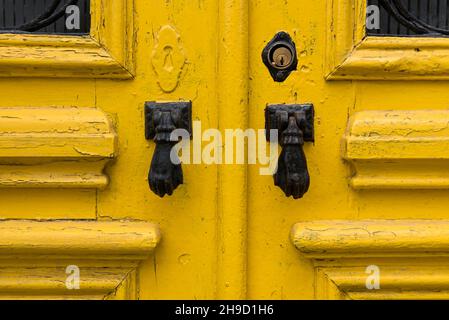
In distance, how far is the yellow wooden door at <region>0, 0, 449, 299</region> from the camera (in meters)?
0.96

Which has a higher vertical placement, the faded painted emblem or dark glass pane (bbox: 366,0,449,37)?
dark glass pane (bbox: 366,0,449,37)

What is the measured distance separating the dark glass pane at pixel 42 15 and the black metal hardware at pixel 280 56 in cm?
35

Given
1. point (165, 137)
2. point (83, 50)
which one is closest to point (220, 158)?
point (165, 137)

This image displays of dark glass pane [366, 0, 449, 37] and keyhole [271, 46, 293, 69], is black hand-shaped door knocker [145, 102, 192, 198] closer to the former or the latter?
keyhole [271, 46, 293, 69]

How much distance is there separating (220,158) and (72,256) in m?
0.33

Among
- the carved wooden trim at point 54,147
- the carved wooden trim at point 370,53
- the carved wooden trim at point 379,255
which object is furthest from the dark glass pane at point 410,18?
the carved wooden trim at point 54,147

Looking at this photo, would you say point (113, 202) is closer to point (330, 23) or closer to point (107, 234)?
point (107, 234)

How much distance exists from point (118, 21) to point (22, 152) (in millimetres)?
290

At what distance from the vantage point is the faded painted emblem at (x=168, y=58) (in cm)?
97

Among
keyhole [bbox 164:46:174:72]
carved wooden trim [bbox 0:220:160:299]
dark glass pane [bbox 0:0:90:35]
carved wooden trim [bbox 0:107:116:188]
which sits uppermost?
dark glass pane [bbox 0:0:90:35]

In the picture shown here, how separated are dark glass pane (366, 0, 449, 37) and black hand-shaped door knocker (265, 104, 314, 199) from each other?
0.21 meters

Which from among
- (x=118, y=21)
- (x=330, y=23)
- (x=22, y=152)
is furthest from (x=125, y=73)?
(x=330, y=23)

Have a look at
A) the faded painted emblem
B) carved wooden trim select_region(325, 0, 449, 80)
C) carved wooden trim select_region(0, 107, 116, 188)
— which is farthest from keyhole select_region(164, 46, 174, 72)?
carved wooden trim select_region(325, 0, 449, 80)

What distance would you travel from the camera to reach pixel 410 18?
3.26 feet
